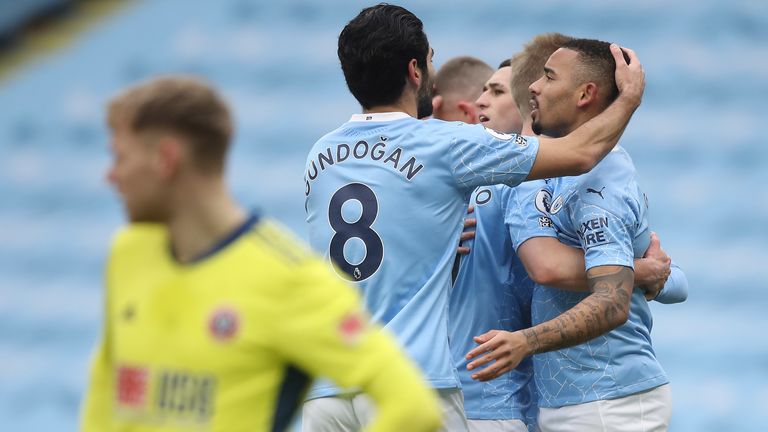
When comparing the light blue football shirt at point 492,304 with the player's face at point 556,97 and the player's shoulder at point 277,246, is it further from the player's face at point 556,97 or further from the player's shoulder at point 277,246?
the player's shoulder at point 277,246

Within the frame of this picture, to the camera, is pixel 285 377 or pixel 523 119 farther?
pixel 523 119

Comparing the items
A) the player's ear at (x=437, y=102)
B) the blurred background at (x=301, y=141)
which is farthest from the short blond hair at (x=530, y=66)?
the blurred background at (x=301, y=141)

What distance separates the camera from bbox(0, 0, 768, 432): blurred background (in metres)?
10.1

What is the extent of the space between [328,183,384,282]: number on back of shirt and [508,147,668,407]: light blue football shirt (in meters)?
0.55

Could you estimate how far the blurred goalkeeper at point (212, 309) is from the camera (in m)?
2.55

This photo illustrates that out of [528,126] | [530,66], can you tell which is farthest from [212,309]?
[530,66]

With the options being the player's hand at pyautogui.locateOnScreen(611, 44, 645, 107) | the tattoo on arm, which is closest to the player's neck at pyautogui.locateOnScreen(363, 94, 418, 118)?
the player's hand at pyautogui.locateOnScreen(611, 44, 645, 107)

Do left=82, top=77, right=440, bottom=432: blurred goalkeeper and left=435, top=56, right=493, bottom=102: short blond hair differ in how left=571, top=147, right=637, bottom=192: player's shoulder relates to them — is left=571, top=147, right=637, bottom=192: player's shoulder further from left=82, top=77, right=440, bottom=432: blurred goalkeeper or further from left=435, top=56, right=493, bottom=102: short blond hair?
left=82, top=77, right=440, bottom=432: blurred goalkeeper

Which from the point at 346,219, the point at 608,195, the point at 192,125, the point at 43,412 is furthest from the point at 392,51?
the point at 43,412

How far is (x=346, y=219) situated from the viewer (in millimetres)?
3930

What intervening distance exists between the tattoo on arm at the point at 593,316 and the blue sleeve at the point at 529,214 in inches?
11.9

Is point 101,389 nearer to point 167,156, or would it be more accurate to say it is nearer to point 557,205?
point 167,156

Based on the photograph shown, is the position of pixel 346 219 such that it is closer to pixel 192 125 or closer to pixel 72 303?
pixel 192 125

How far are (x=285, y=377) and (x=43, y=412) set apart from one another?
7.87 metres
